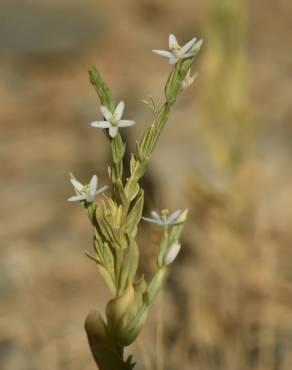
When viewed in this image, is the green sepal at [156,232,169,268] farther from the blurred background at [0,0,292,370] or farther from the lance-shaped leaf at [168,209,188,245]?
the blurred background at [0,0,292,370]

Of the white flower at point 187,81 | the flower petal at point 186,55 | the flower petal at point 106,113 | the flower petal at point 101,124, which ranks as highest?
the flower petal at point 186,55

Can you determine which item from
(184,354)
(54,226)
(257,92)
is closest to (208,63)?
(184,354)

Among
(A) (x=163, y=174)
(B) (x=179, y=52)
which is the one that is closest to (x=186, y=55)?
(B) (x=179, y=52)

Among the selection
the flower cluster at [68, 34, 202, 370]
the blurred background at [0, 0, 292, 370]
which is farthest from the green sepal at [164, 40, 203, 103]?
the blurred background at [0, 0, 292, 370]

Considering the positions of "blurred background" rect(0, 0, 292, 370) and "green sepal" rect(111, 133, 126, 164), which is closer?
"green sepal" rect(111, 133, 126, 164)

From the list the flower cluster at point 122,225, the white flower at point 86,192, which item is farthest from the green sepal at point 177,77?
the white flower at point 86,192

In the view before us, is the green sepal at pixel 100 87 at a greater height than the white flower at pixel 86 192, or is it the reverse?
the green sepal at pixel 100 87

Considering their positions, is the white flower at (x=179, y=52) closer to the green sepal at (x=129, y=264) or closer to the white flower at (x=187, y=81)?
the white flower at (x=187, y=81)

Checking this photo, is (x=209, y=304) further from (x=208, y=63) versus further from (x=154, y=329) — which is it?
(x=208, y=63)
